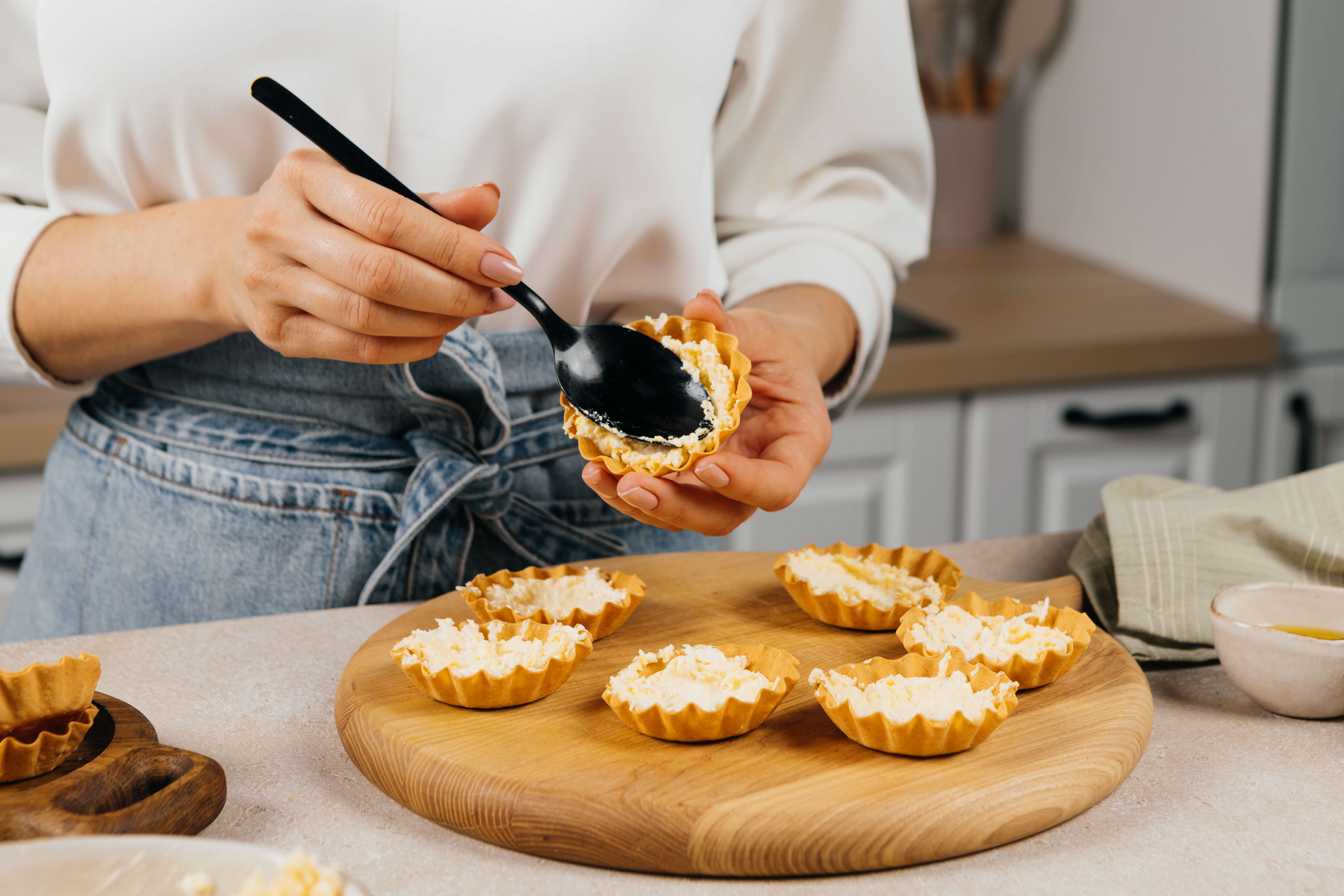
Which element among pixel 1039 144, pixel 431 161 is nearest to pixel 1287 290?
pixel 1039 144

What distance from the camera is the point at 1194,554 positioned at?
3.26 ft

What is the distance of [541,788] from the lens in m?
0.70

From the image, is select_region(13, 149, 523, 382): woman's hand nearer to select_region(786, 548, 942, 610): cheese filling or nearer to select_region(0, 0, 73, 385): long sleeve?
select_region(0, 0, 73, 385): long sleeve

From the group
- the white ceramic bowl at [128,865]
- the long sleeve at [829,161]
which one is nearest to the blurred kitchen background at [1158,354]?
the long sleeve at [829,161]

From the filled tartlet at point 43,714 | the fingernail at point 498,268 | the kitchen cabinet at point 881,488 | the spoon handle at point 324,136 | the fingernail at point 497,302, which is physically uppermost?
the spoon handle at point 324,136

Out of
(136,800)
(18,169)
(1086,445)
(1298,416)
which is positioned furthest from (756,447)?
(1298,416)

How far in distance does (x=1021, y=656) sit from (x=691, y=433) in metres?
0.28

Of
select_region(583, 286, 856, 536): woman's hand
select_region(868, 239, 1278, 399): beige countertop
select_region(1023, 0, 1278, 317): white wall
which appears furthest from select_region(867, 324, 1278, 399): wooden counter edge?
select_region(583, 286, 856, 536): woman's hand

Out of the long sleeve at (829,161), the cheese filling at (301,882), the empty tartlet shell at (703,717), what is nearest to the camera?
the cheese filling at (301,882)

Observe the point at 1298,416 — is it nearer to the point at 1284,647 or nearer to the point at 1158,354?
the point at 1158,354

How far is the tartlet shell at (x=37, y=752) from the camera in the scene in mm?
674

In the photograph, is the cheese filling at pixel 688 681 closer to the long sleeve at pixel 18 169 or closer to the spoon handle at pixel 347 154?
the spoon handle at pixel 347 154

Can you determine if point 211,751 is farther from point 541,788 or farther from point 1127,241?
point 1127,241

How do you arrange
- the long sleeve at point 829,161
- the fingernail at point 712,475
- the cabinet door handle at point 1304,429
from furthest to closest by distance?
1. the cabinet door handle at point 1304,429
2. the long sleeve at point 829,161
3. the fingernail at point 712,475
